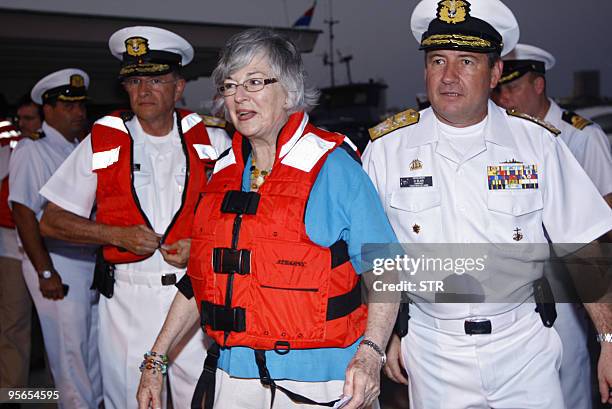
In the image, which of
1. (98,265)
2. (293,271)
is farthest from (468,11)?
(98,265)

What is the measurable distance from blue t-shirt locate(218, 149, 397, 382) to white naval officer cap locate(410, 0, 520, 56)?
710 millimetres

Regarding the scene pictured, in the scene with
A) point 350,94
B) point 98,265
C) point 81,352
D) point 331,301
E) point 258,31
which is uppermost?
point 350,94

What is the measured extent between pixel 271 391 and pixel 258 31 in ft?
3.63

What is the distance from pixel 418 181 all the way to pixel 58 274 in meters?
2.40

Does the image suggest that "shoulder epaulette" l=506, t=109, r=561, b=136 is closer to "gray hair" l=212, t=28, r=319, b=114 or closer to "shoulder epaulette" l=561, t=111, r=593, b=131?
"gray hair" l=212, t=28, r=319, b=114

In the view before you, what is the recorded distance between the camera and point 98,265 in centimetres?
292

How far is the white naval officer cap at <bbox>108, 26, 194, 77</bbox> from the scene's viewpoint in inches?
114

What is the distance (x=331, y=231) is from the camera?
1.84m

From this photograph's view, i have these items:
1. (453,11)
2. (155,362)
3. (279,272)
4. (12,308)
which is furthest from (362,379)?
(12,308)

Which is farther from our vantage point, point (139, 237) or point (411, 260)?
point (139, 237)

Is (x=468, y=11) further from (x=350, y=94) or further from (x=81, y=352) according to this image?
(x=350, y=94)

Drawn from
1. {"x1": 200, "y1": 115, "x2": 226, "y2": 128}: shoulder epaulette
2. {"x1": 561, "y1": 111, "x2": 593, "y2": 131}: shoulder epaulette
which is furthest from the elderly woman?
{"x1": 561, "y1": 111, "x2": 593, "y2": 131}: shoulder epaulette

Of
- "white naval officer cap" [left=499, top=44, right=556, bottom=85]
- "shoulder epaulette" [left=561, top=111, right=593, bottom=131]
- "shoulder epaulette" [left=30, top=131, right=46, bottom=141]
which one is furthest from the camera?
"shoulder epaulette" [left=30, top=131, right=46, bottom=141]

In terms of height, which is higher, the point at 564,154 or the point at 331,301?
the point at 564,154
